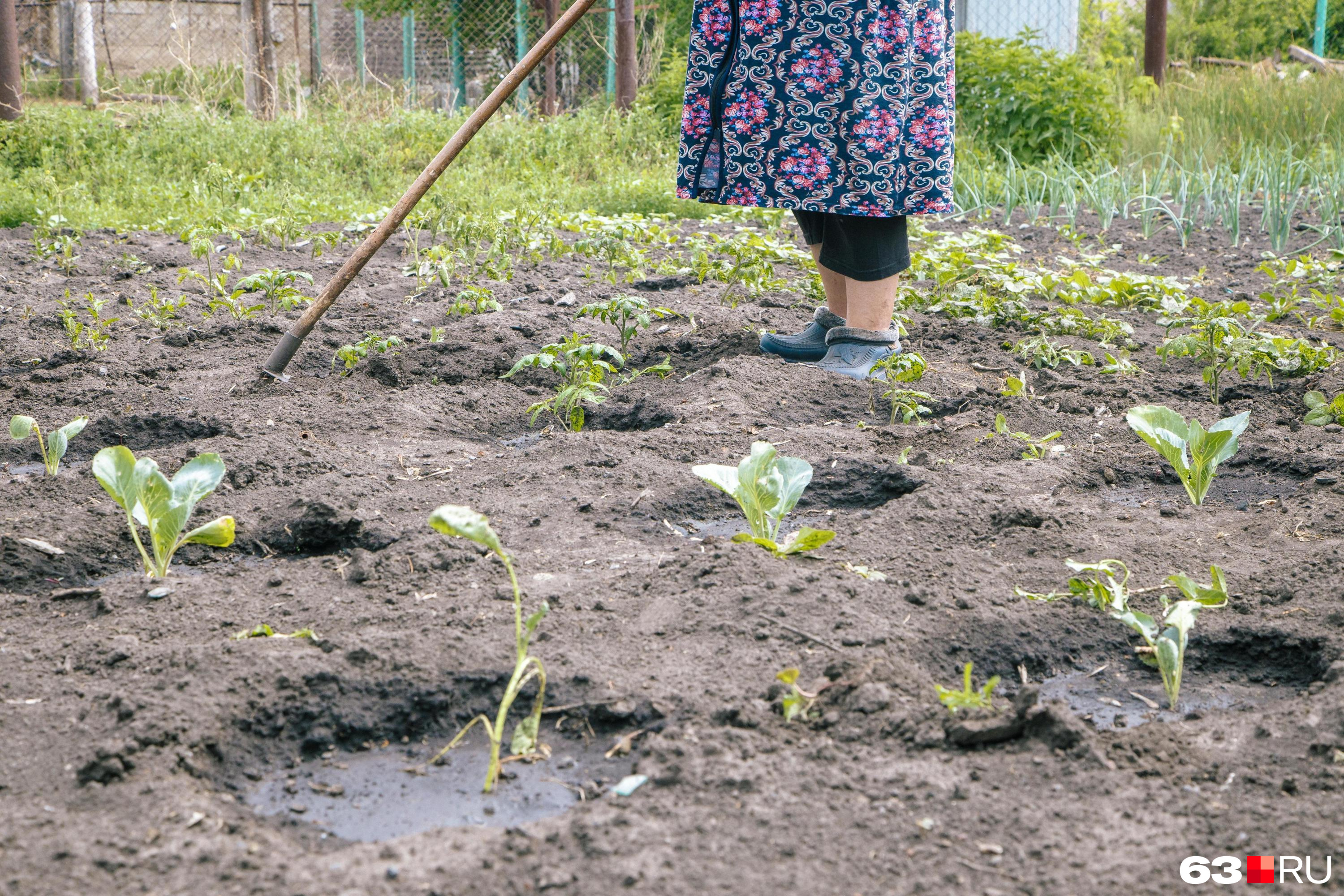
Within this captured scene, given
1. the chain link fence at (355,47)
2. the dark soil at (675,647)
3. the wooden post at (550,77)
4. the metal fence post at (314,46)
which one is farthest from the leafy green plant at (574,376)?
the metal fence post at (314,46)

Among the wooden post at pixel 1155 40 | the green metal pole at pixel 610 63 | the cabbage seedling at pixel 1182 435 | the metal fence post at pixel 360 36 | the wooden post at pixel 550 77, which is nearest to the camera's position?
the cabbage seedling at pixel 1182 435

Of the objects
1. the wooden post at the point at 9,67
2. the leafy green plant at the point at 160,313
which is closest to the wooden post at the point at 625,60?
the wooden post at the point at 9,67

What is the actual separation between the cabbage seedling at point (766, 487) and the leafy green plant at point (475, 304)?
6.51ft

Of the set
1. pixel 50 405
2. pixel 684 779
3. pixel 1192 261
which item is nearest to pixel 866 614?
pixel 684 779

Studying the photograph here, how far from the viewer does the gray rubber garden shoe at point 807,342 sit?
134 inches

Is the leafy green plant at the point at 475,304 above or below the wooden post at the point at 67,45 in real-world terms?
below

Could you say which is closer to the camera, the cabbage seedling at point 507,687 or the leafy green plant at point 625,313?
the cabbage seedling at point 507,687

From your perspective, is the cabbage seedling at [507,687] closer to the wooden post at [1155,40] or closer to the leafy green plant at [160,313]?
the leafy green plant at [160,313]

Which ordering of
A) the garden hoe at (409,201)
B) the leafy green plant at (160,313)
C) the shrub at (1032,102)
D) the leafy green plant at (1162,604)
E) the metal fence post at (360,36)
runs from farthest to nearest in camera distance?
the metal fence post at (360,36)
the shrub at (1032,102)
the leafy green plant at (160,313)
the garden hoe at (409,201)
the leafy green plant at (1162,604)

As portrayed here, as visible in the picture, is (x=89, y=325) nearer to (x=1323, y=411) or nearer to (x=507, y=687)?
(x=507, y=687)

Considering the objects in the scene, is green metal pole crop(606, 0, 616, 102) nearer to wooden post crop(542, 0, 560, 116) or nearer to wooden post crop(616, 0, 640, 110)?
wooden post crop(542, 0, 560, 116)

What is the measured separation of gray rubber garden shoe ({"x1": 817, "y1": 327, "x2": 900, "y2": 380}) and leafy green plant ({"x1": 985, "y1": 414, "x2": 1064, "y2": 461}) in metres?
0.56

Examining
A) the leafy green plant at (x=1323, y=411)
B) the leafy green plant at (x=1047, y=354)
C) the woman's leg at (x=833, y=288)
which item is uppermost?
the woman's leg at (x=833, y=288)

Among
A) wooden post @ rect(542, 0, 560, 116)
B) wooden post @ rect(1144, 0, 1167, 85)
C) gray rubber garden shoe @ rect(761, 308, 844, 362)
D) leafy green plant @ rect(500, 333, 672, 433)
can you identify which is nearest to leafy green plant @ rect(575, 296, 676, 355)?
leafy green plant @ rect(500, 333, 672, 433)
